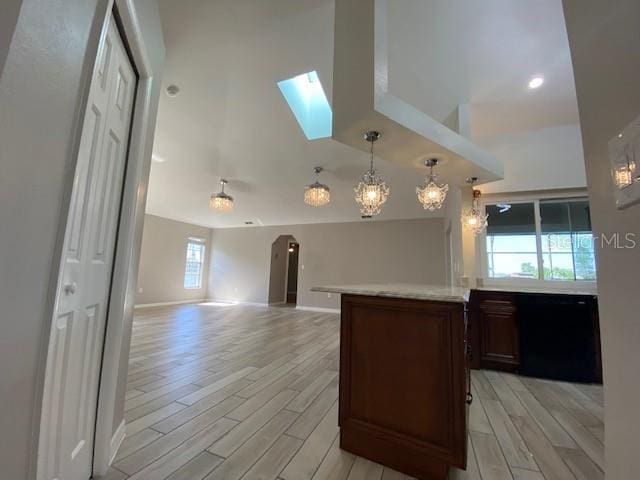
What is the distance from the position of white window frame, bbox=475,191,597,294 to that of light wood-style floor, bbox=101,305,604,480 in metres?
1.12

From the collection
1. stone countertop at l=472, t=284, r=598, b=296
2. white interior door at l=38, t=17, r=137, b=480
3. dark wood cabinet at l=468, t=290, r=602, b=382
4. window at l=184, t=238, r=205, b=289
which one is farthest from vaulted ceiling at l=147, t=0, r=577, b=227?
window at l=184, t=238, r=205, b=289

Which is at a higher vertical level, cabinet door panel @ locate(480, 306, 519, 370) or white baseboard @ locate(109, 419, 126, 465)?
cabinet door panel @ locate(480, 306, 519, 370)

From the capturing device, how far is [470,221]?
10.5 ft

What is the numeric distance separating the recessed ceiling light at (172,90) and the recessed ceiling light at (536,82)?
3.77 metres

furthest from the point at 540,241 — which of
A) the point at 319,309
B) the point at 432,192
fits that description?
the point at 319,309

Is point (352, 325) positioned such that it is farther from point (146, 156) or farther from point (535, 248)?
point (535, 248)

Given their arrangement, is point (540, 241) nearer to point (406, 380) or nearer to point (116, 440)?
point (406, 380)

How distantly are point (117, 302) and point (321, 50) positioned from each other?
9.00 ft

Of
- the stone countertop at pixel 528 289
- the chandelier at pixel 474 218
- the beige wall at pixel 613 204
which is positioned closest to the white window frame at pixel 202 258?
the chandelier at pixel 474 218

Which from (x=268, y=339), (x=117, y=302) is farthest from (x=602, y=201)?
(x=268, y=339)

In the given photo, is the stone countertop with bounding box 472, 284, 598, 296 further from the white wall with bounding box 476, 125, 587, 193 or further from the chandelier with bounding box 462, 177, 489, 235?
the white wall with bounding box 476, 125, 587, 193

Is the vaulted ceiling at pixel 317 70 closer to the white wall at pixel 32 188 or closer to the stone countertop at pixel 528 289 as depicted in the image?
the stone countertop at pixel 528 289

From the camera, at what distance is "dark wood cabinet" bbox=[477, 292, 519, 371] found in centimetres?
291

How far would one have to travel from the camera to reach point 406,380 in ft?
4.82
